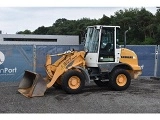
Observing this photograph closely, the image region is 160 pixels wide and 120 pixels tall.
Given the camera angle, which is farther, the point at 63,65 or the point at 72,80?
the point at 63,65

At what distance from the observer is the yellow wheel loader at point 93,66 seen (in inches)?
471

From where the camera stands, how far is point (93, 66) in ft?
41.7

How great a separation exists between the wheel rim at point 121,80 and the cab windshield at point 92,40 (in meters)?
1.42

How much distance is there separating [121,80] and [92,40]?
197 cm

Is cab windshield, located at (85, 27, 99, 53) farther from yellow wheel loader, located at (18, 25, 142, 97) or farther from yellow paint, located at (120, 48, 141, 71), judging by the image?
yellow paint, located at (120, 48, 141, 71)

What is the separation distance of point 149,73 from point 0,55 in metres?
8.19

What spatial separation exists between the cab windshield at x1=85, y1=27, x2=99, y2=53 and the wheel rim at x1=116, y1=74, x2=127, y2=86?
4.67 feet

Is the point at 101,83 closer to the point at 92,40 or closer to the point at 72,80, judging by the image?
the point at 92,40

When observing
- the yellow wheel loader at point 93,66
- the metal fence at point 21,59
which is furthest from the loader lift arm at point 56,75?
the metal fence at point 21,59

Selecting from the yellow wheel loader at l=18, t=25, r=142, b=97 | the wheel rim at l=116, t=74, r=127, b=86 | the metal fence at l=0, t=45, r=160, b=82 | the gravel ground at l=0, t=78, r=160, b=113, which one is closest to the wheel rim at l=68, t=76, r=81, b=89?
the yellow wheel loader at l=18, t=25, r=142, b=97

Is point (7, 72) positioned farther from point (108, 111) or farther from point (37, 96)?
point (108, 111)

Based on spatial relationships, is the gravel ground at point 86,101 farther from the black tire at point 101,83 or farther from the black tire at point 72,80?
the black tire at point 101,83

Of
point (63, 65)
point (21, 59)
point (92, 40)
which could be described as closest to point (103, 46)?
point (92, 40)

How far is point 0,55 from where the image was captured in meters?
15.7
